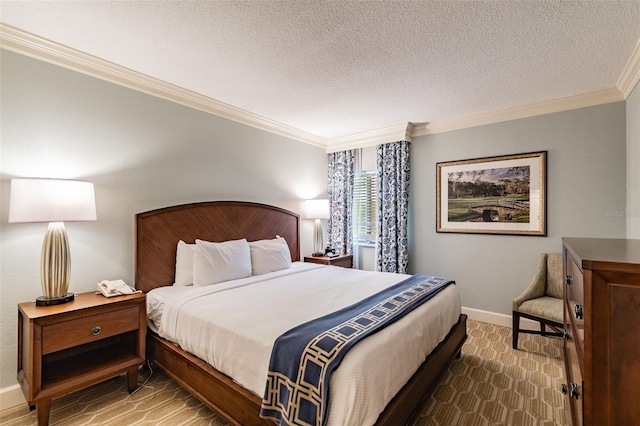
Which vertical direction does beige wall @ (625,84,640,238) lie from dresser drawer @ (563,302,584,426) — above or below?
above

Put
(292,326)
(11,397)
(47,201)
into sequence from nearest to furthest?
1. (292,326)
2. (47,201)
3. (11,397)

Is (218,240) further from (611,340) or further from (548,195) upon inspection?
(548,195)

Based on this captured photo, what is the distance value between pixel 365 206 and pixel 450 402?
10.1 ft

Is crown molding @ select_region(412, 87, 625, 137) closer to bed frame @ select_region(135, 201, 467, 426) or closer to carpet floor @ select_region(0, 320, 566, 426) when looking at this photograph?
bed frame @ select_region(135, 201, 467, 426)

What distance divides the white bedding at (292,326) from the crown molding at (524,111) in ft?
7.40

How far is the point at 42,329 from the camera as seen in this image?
1.89m

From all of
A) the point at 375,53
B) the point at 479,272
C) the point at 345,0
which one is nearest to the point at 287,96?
the point at 375,53

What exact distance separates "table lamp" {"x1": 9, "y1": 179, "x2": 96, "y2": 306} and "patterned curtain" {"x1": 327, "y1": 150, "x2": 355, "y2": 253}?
11.0 ft

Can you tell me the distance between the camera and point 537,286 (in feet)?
10.2

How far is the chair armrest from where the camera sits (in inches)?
118

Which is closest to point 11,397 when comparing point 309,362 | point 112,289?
point 112,289

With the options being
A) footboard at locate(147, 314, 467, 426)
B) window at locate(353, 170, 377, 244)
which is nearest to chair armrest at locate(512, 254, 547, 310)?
footboard at locate(147, 314, 467, 426)

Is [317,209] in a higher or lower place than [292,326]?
higher

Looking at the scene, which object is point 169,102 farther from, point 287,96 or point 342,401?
point 342,401
